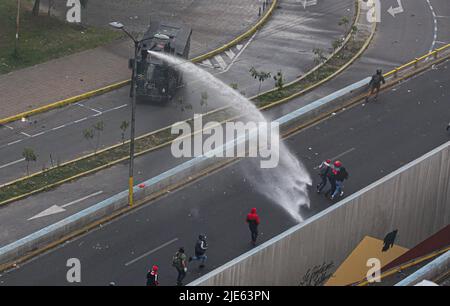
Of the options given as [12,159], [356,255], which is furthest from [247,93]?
[356,255]

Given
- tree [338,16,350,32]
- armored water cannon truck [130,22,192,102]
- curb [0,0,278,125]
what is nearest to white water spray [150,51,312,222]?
armored water cannon truck [130,22,192,102]

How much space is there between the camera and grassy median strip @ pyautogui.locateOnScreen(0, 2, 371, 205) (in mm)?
39844

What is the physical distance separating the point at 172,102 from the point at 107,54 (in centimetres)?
656

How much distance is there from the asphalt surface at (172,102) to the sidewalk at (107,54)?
1.29 metres

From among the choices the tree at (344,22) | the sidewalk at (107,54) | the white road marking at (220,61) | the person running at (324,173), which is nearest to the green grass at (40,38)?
the sidewalk at (107,54)

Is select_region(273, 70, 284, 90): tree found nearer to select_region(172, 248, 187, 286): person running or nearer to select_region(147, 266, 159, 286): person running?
select_region(172, 248, 187, 286): person running

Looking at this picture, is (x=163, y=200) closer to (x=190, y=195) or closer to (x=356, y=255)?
(x=190, y=195)

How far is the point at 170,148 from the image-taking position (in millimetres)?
43250

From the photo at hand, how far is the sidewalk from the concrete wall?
17603mm

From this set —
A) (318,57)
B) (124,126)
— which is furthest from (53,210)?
(318,57)

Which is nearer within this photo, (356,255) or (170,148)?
(356,255)

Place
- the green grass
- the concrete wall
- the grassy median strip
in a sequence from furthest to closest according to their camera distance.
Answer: the green grass
the grassy median strip
the concrete wall

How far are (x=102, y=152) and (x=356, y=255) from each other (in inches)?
501
